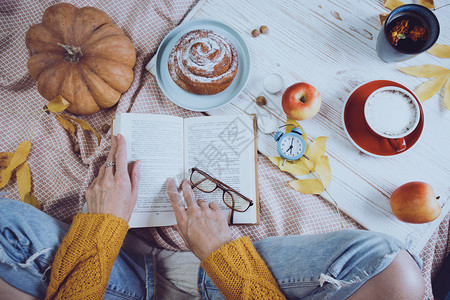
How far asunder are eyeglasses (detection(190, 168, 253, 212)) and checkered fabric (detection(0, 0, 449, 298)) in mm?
77

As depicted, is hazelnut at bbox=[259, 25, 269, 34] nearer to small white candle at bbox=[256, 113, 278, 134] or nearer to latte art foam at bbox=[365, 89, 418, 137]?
small white candle at bbox=[256, 113, 278, 134]

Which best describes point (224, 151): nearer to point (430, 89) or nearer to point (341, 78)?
point (341, 78)

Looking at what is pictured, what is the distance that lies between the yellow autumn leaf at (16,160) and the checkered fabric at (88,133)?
2 centimetres

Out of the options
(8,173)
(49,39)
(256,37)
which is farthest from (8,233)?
(256,37)

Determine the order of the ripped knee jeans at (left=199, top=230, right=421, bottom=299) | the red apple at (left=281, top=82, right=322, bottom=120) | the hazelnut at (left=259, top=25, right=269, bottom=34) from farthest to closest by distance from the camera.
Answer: the hazelnut at (left=259, top=25, right=269, bottom=34), the red apple at (left=281, top=82, right=322, bottom=120), the ripped knee jeans at (left=199, top=230, right=421, bottom=299)

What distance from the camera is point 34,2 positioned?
111 centimetres

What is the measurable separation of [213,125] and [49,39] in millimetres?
596

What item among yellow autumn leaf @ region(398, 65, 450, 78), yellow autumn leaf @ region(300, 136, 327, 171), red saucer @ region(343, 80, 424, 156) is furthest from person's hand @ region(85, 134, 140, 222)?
yellow autumn leaf @ region(398, 65, 450, 78)

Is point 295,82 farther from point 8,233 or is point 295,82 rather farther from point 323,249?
point 8,233

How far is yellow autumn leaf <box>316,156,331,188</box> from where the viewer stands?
939 mm

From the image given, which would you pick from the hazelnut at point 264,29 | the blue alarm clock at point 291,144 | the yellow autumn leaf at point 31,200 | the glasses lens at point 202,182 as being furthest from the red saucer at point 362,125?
the yellow autumn leaf at point 31,200

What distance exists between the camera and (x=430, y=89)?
3.05 ft

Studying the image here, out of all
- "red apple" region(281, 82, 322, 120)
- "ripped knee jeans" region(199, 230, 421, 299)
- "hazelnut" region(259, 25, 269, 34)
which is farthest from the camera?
"hazelnut" region(259, 25, 269, 34)

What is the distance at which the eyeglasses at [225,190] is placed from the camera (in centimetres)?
96
